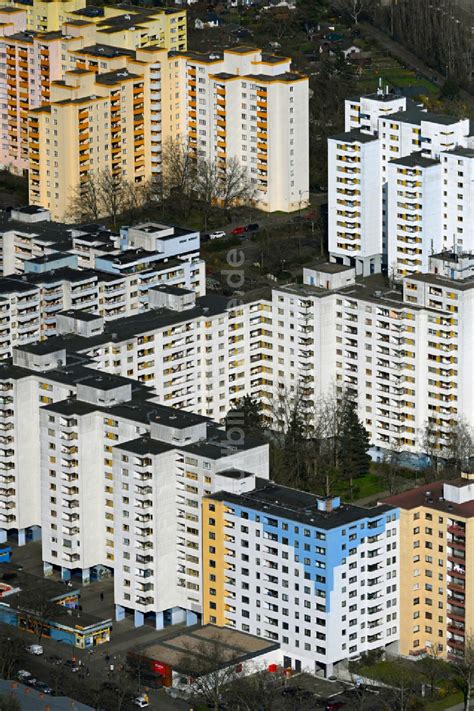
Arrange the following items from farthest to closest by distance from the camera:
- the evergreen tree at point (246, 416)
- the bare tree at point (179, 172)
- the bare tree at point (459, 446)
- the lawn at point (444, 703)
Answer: the bare tree at point (179, 172) < the evergreen tree at point (246, 416) < the bare tree at point (459, 446) < the lawn at point (444, 703)

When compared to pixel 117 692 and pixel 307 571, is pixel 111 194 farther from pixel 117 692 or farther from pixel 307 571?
pixel 117 692

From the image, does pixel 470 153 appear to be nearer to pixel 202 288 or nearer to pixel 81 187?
pixel 202 288

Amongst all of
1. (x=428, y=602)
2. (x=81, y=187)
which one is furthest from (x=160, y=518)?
(x=81, y=187)

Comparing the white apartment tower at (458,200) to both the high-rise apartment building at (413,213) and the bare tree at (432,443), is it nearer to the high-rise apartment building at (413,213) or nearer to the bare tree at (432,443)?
the high-rise apartment building at (413,213)

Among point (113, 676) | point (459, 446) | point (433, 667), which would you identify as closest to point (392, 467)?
point (459, 446)

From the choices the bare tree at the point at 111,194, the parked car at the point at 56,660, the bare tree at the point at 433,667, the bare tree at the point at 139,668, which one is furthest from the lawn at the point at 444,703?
the bare tree at the point at 111,194
